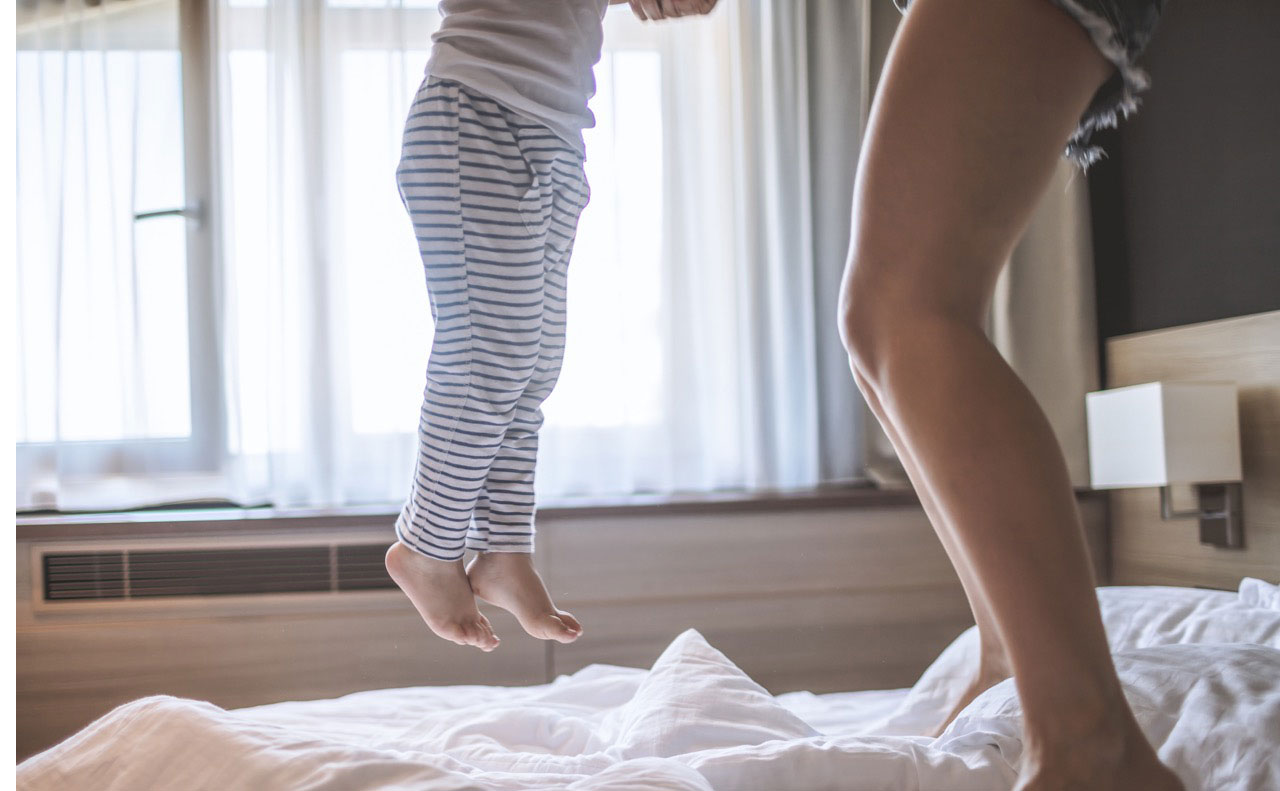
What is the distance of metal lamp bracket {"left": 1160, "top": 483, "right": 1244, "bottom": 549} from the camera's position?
2.12m

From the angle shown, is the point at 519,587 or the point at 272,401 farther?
the point at 272,401

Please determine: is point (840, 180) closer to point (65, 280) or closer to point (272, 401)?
point (272, 401)

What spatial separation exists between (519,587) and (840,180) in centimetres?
199

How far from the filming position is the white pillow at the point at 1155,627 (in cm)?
138

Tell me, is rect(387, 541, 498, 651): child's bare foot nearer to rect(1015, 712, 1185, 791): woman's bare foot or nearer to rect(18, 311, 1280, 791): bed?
rect(18, 311, 1280, 791): bed

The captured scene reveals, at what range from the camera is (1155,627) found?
5.18ft

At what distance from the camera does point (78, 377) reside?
2682 millimetres

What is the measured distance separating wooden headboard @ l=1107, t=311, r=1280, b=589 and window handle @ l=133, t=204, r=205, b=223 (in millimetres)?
2534

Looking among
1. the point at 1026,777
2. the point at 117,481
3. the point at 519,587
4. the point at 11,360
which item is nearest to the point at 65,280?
the point at 11,360

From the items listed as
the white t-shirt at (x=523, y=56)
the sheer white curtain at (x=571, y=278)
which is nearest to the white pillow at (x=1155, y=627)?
the white t-shirt at (x=523, y=56)

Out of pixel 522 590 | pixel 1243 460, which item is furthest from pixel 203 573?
pixel 1243 460

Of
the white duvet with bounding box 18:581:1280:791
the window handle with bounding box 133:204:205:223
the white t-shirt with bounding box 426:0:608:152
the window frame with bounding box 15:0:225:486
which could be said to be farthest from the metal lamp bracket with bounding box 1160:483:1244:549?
the window handle with bounding box 133:204:205:223

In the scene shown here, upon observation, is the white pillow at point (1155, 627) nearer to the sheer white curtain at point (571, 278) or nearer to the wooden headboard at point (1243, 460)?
the wooden headboard at point (1243, 460)

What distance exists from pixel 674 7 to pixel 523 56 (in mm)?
187
